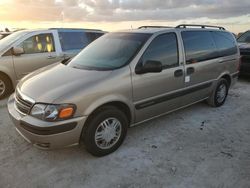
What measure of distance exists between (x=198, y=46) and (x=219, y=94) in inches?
51.9

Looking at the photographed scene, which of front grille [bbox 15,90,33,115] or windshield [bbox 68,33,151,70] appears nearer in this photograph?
front grille [bbox 15,90,33,115]

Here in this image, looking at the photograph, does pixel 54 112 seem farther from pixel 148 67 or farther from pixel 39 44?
pixel 39 44

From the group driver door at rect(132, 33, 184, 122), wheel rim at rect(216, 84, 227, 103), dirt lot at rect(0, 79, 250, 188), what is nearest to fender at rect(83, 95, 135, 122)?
driver door at rect(132, 33, 184, 122)

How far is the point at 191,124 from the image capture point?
4.42 metres

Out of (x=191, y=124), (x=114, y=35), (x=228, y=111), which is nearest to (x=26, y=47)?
(x=114, y=35)

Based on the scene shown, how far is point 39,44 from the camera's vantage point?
6.38 m

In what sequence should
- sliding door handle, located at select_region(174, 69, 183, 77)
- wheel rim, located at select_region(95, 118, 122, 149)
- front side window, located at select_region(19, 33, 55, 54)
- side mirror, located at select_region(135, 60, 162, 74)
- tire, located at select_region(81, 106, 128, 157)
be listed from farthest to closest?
front side window, located at select_region(19, 33, 55, 54), sliding door handle, located at select_region(174, 69, 183, 77), side mirror, located at select_region(135, 60, 162, 74), wheel rim, located at select_region(95, 118, 122, 149), tire, located at select_region(81, 106, 128, 157)

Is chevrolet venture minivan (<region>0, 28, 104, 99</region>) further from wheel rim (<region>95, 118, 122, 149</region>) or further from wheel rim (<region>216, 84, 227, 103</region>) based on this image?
wheel rim (<region>216, 84, 227, 103</region>)

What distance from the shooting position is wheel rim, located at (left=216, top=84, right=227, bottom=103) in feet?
17.1

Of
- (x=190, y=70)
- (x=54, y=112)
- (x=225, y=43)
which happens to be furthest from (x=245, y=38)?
(x=54, y=112)

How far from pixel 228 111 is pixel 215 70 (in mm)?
903

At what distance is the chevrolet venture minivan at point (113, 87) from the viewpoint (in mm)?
2926

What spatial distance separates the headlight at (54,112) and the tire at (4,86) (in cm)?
354

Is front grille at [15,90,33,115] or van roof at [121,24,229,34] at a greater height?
van roof at [121,24,229,34]
